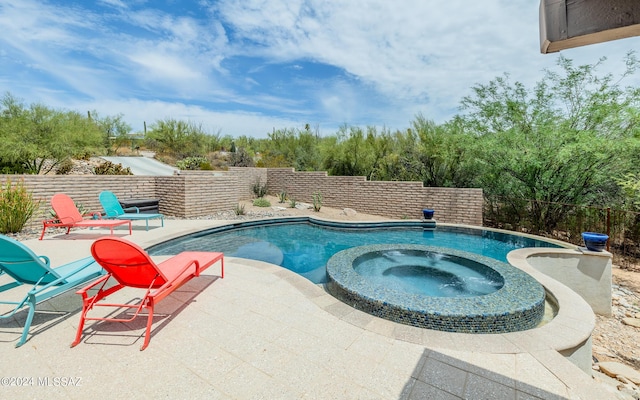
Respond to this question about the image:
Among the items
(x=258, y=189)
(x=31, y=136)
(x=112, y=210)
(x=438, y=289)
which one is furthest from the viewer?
(x=258, y=189)

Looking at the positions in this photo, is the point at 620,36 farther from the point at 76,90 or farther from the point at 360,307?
the point at 76,90

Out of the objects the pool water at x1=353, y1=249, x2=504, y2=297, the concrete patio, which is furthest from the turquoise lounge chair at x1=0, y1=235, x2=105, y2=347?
the pool water at x1=353, y1=249, x2=504, y2=297

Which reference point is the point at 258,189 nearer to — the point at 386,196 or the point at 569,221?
the point at 386,196

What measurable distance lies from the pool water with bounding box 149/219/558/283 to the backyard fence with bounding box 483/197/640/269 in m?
1.20

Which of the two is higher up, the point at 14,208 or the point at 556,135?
the point at 556,135

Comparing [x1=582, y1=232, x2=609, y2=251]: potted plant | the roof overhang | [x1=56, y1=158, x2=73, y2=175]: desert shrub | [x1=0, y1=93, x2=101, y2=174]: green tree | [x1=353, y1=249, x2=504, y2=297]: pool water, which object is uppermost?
[x1=0, y1=93, x2=101, y2=174]: green tree

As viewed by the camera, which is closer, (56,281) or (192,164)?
(56,281)

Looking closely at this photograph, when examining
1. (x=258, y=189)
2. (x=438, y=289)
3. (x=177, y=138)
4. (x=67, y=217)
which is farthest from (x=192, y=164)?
(x=438, y=289)

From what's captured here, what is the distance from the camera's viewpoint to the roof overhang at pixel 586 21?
1184 mm

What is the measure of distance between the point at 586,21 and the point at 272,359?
292 cm

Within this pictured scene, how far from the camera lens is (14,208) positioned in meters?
6.92

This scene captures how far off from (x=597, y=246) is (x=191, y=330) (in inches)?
286

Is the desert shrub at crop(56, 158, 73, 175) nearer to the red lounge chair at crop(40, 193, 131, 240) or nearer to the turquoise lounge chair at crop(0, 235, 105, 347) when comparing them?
the red lounge chair at crop(40, 193, 131, 240)

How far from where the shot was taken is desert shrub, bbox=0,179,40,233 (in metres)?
6.82
